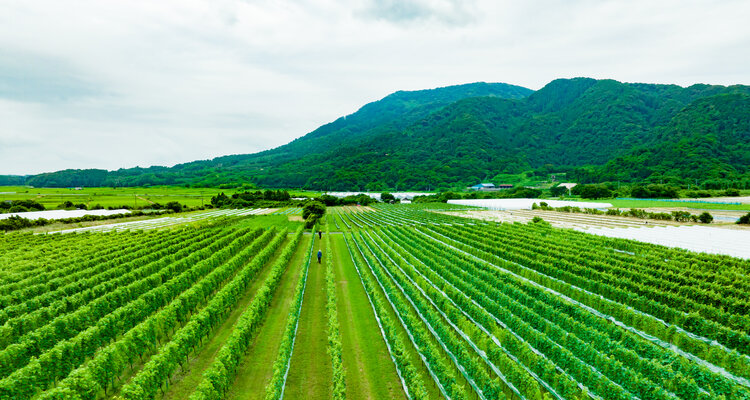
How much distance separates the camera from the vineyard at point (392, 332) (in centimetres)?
1034

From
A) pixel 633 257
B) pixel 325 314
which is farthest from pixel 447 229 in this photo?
pixel 325 314

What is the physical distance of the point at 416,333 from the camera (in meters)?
13.7

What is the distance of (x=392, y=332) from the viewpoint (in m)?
13.8

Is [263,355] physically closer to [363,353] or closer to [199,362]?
[199,362]

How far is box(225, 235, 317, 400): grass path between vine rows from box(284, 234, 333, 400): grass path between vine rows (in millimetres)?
915

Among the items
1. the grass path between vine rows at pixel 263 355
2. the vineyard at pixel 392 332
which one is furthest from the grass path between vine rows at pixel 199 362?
the grass path between vine rows at pixel 263 355

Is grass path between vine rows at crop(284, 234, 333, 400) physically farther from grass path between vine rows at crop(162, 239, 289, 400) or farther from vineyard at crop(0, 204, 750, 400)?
grass path between vine rows at crop(162, 239, 289, 400)

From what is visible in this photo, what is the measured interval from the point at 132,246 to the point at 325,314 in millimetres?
26133

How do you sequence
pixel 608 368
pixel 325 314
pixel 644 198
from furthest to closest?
pixel 644 198 → pixel 325 314 → pixel 608 368

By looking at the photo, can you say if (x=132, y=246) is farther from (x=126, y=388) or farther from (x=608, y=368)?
(x=608, y=368)

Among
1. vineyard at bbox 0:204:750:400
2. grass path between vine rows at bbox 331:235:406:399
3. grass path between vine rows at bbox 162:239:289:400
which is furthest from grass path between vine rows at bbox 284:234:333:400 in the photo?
grass path between vine rows at bbox 162:239:289:400

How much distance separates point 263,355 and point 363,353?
14.2 feet

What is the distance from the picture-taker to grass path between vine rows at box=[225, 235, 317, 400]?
1165cm

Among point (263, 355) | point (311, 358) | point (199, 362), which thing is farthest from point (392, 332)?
point (199, 362)
